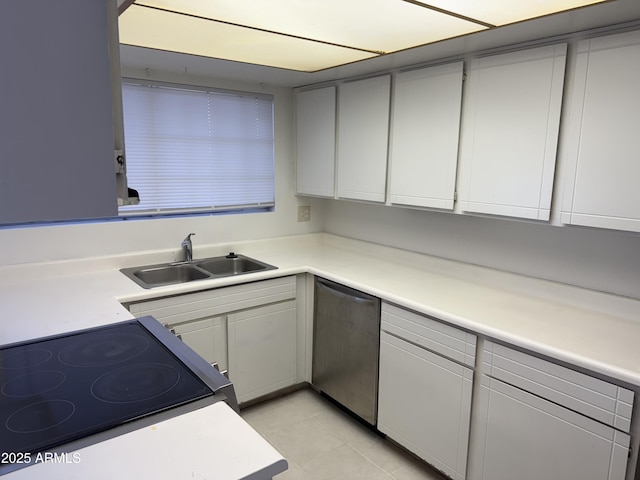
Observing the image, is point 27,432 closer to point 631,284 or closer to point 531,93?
point 531,93

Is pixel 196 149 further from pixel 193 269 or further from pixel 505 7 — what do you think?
pixel 505 7

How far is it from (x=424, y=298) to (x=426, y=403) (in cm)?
53

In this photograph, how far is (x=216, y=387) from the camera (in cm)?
122

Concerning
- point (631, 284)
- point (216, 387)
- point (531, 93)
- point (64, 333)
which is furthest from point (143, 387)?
point (631, 284)

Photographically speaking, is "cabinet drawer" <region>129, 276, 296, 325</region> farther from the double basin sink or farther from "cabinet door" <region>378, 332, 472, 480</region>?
"cabinet door" <region>378, 332, 472, 480</region>

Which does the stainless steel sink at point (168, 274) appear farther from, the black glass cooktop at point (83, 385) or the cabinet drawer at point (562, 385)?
the cabinet drawer at point (562, 385)

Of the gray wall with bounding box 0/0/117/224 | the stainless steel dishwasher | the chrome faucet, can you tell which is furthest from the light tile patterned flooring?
the gray wall with bounding box 0/0/117/224

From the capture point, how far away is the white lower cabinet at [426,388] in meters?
1.97

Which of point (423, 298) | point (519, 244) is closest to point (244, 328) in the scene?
point (423, 298)

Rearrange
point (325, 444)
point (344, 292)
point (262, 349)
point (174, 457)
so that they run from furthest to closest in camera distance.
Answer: point (262, 349) → point (344, 292) → point (325, 444) → point (174, 457)

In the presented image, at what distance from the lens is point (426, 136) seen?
238 centimetres

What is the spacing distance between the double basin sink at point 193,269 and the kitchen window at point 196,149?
0.37 meters

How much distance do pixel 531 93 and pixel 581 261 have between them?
0.86 m

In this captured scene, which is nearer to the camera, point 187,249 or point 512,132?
point 512,132
